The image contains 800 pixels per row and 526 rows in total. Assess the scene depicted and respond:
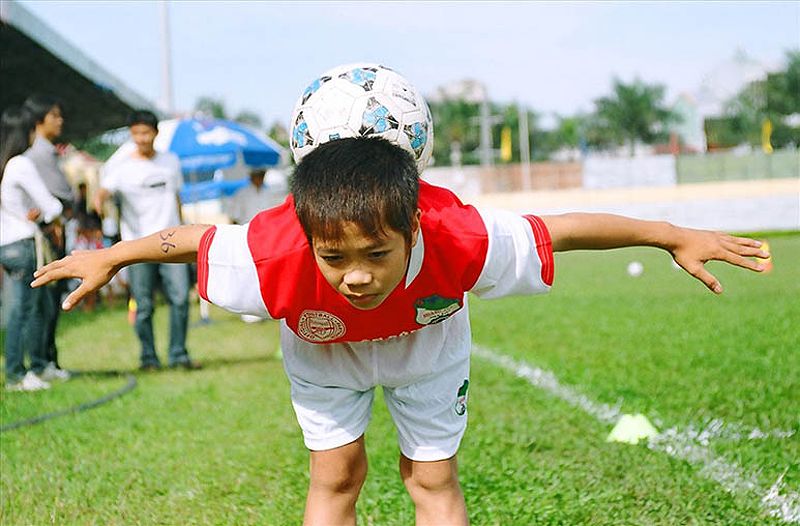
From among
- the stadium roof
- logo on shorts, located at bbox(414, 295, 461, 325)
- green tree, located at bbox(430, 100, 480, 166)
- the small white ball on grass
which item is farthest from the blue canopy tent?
green tree, located at bbox(430, 100, 480, 166)

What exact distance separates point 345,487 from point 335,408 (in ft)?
0.88

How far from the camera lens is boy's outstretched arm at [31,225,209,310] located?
291 cm

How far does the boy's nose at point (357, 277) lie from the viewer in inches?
99.0

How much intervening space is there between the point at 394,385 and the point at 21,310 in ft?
15.8

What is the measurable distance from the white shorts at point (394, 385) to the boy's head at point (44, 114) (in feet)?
15.7

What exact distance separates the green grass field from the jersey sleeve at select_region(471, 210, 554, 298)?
111cm

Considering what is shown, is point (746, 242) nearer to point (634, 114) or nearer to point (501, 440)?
point (501, 440)

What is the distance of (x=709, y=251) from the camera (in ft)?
9.43

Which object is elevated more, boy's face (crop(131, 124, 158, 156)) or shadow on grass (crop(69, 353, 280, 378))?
boy's face (crop(131, 124, 158, 156))

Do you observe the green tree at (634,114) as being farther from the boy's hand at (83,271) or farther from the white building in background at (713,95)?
the boy's hand at (83,271)

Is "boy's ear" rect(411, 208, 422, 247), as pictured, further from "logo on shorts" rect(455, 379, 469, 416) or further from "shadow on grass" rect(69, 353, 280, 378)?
"shadow on grass" rect(69, 353, 280, 378)

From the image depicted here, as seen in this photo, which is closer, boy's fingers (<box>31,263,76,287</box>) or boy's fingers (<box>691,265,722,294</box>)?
boy's fingers (<box>691,265,722,294</box>)

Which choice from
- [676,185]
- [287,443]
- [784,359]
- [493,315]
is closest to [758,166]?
[676,185]

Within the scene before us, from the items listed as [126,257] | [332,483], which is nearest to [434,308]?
[332,483]
